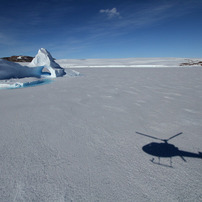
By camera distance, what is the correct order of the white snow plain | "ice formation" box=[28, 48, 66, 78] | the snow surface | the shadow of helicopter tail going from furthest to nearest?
1. the snow surface
2. "ice formation" box=[28, 48, 66, 78]
3. the shadow of helicopter tail
4. the white snow plain

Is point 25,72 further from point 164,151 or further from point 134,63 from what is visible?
point 134,63

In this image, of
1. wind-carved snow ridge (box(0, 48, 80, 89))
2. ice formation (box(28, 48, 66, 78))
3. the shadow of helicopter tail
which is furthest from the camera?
ice formation (box(28, 48, 66, 78))

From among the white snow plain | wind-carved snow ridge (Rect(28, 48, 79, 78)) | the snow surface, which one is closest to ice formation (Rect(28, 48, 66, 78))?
wind-carved snow ridge (Rect(28, 48, 79, 78))

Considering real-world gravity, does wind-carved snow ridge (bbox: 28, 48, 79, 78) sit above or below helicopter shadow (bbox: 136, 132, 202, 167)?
above

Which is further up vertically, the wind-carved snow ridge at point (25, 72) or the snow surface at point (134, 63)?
the snow surface at point (134, 63)

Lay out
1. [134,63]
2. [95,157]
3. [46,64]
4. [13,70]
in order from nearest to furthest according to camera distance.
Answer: [95,157] < [13,70] < [46,64] < [134,63]

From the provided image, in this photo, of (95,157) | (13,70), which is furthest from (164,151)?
(13,70)

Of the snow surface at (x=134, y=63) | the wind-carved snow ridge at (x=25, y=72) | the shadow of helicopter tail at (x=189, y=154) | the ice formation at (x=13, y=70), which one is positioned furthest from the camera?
the snow surface at (x=134, y=63)

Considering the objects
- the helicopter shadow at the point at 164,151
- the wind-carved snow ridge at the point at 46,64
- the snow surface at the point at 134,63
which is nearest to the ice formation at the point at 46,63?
the wind-carved snow ridge at the point at 46,64

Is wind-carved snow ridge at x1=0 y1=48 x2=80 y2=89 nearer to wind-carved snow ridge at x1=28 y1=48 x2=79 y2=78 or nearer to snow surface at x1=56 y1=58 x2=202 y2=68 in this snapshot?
wind-carved snow ridge at x1=28 y1=48 x2=79 y2=78

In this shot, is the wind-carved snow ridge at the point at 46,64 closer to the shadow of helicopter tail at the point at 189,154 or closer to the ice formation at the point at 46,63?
the ice formation at the point at 46,63

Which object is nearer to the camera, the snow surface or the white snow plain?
the white snow plain
